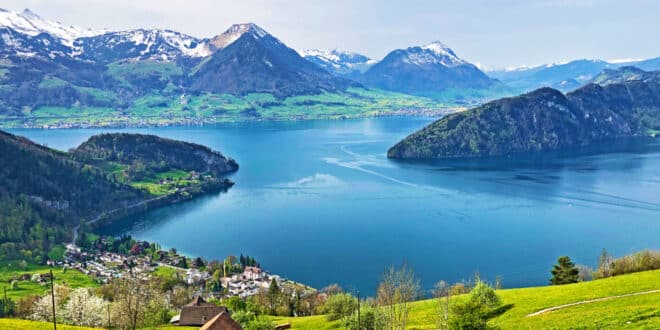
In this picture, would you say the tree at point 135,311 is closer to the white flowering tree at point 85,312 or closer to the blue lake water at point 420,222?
the white flowering tree at point 85,312

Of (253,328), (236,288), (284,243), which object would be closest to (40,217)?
(284,243)

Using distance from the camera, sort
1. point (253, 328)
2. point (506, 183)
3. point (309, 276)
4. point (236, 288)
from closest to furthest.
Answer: point (253, 328)
point (236, 288)
point (309, 276)
point (506, 183)

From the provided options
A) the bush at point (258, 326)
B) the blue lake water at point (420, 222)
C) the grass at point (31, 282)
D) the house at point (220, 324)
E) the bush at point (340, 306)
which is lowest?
the grass at point (31, 282)

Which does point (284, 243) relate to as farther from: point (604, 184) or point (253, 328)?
point (604, 184)

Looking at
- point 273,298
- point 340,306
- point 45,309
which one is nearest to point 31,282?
point 45,309

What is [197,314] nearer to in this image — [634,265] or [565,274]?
[565,274]

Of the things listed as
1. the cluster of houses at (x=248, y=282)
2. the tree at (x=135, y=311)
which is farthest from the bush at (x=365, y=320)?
the cluster of houses at (x=248, y=282)
